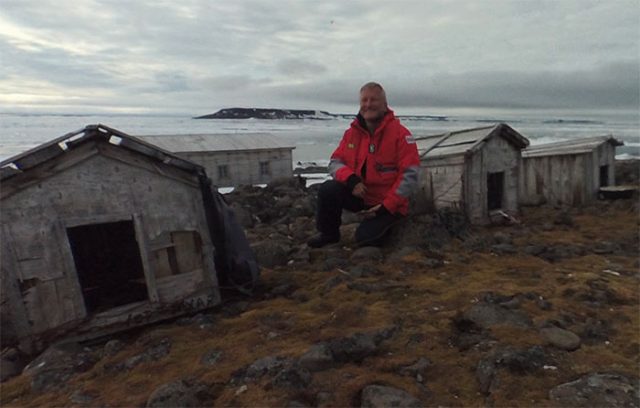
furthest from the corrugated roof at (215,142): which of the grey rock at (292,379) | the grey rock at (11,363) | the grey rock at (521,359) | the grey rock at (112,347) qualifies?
the grey rock at (521,359)

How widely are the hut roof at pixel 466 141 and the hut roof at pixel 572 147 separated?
112 inches

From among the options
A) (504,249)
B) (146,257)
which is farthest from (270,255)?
(504,249)

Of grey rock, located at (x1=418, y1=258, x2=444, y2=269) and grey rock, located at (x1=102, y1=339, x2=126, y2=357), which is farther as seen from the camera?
grey rock, located at (x1=418, y1=258, x2=444, y2=269)

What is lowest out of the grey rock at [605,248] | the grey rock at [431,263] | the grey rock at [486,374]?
the grey rock at [605,248]

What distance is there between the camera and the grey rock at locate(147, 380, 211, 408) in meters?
2.71

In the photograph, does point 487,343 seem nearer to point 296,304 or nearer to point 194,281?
point 296,304

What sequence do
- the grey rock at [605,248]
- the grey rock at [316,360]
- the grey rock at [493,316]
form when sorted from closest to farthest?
the grey rock at [316,360] → the grey rock at [493,316] → the grey rock at [605,248]

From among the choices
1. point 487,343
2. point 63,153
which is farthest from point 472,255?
point 63,153

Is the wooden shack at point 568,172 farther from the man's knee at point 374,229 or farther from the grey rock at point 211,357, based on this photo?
the grey rock at point 211,357

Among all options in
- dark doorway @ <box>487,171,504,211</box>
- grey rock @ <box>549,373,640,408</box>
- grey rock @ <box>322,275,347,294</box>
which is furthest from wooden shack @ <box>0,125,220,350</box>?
dark doorway @ <box>487,171,504,211</box>

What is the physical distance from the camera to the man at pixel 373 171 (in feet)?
19.2

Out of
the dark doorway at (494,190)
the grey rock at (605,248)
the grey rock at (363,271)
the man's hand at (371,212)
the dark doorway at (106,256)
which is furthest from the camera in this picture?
the dark doorway at (494,190)

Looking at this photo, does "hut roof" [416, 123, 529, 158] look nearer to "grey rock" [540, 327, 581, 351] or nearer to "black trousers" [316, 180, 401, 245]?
"black trousers" [316, 180, 401, 245]

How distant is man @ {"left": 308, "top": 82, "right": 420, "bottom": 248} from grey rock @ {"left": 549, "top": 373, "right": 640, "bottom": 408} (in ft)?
11.1
